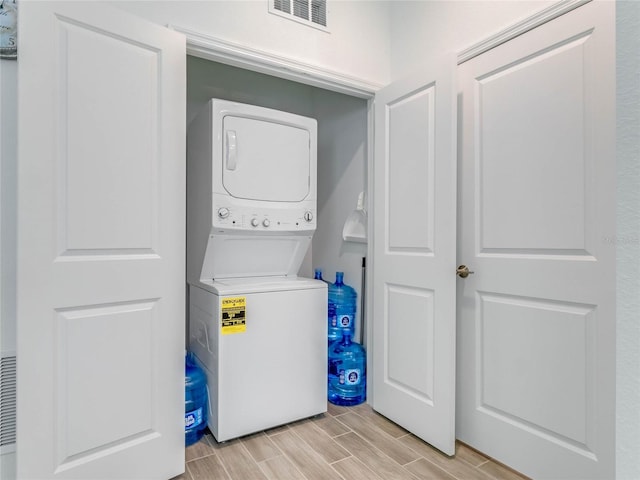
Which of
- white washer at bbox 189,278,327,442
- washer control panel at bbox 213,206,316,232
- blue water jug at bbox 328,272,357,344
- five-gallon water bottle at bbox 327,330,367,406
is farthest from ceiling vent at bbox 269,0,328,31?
five-gallon water bottle at bbox 327,330,367,406

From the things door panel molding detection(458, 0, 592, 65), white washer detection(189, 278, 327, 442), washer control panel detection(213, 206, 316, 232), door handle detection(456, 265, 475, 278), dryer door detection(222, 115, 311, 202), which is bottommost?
white washer detection(189, 278, 327, 442)

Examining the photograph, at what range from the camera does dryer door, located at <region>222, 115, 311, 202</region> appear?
81.9 inches

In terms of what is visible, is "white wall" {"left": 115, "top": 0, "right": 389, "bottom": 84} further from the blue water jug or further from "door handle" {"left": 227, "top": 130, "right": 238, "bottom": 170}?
the blue water jug

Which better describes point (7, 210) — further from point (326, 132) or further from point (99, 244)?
point (326, 132)

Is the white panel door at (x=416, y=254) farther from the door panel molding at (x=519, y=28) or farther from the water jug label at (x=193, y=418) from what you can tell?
the water jug label at (x=193, y=418)

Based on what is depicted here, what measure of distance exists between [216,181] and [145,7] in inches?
33.1

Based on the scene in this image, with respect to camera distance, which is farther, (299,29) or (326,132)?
(326,132)

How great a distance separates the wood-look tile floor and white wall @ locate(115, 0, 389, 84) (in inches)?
83.1

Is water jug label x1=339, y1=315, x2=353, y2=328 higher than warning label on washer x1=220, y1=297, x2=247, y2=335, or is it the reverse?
warning label on washer x1=220, y1=297, x2=247, y2=335

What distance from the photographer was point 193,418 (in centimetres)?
201

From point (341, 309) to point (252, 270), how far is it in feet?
2.47

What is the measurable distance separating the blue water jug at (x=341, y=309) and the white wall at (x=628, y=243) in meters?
2.19

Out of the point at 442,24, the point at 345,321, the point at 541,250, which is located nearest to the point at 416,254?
the point at 541,250

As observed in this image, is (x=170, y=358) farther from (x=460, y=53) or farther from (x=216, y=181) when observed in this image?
(x=460, y=53)
